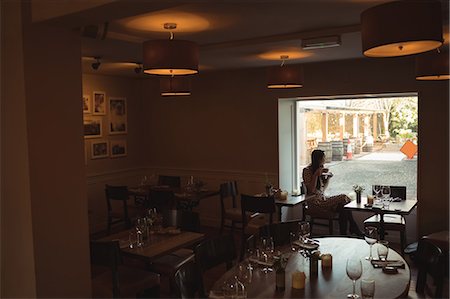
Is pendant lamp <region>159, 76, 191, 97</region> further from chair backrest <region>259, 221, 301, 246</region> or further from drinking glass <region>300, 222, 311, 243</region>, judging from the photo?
drinking glass <region>300, 222, 311, 243</region>

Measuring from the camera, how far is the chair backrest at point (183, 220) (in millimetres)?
4293

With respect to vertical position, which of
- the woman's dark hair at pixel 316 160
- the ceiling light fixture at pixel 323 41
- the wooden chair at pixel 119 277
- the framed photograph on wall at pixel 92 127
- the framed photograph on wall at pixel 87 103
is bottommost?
the wooden chair at pixel 119 277

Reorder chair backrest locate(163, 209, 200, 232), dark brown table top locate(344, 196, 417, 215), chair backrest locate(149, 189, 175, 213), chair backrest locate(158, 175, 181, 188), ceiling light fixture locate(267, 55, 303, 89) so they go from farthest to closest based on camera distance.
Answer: chair backrest locate(158, 175, 181, 188) → chair backrest locate(149, 189, 175, 213) → dark brown table top locate(344, 196, 417, 215) → ceiling light fixture locate(267, 55, 303, 89) → chair backrest locate(163, 209, 200, 232)

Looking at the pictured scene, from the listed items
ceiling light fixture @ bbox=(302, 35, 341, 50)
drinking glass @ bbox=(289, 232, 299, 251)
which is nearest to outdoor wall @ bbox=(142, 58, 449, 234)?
ceiling light fixture @ bbox=(302, 35, 341, 50)

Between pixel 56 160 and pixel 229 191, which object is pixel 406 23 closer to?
pixel 56 160

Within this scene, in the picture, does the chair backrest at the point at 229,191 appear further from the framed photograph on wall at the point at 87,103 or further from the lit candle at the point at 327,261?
the lit candle at the point at 327,261

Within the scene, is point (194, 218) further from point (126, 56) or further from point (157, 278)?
point (126, 56)

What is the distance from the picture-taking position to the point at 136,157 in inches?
314

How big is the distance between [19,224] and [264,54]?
3.53 meters

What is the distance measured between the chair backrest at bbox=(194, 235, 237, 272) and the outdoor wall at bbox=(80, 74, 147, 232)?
3.82 metres

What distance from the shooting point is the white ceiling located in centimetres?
258

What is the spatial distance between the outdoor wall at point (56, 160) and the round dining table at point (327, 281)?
1035mm

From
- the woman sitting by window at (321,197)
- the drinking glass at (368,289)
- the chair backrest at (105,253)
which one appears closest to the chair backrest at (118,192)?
the woman sitting by window at (321,197)

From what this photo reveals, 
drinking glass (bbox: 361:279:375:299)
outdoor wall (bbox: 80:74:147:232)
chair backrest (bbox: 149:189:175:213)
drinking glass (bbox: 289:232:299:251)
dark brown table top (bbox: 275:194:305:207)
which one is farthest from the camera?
outdoor wall (bbox: 80:74:147:232)
